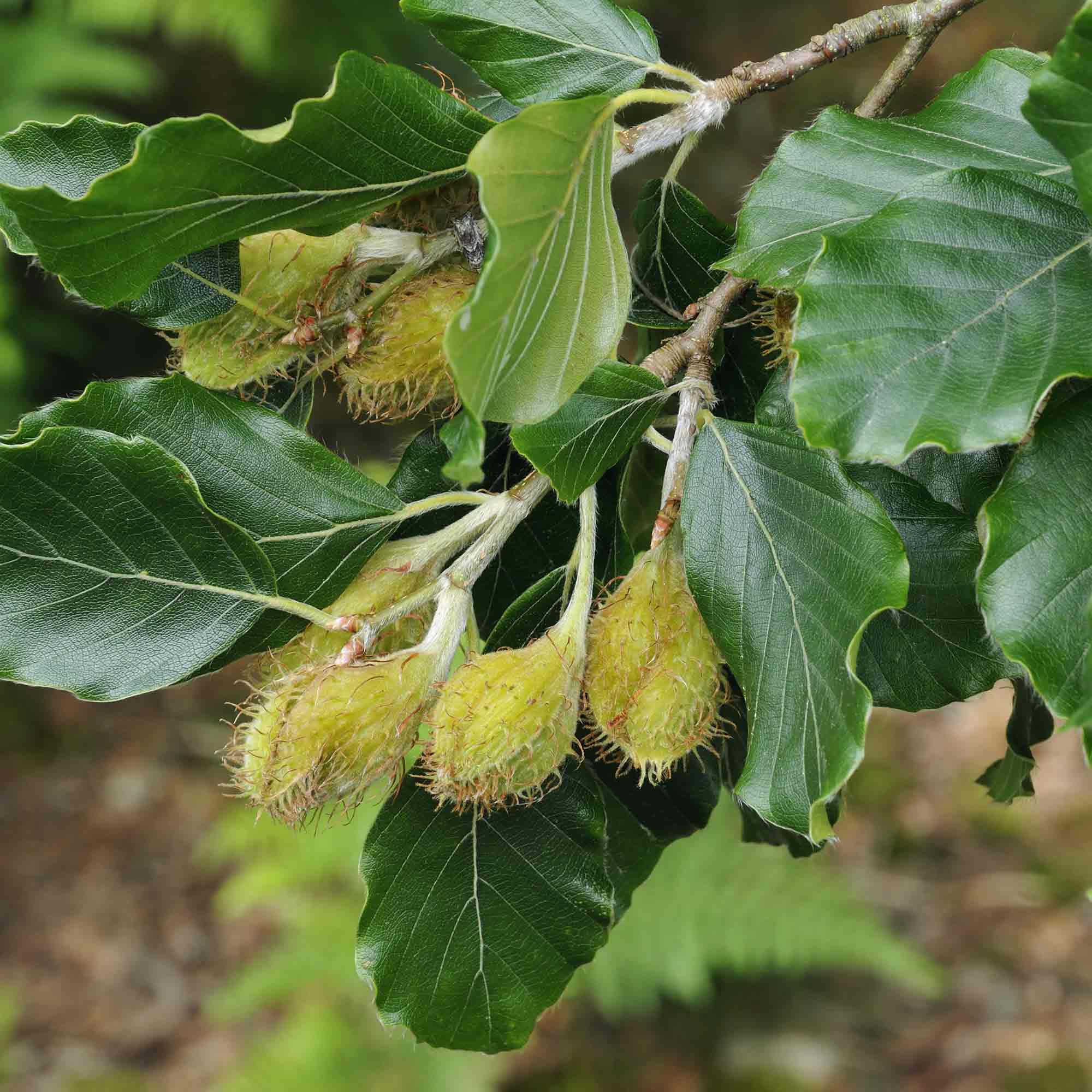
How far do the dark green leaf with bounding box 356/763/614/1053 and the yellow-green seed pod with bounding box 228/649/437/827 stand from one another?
0.08 metres

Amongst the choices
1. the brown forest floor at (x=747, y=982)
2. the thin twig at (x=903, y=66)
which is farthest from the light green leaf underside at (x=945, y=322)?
the brown forest floor at (x=747, y=982)

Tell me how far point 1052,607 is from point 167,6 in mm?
3203

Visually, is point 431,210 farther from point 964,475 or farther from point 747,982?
point 747,982

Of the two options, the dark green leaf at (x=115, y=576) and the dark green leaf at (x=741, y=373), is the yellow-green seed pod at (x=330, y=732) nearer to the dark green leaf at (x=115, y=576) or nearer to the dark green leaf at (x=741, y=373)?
the dark green leaf at (x=115, y=576)

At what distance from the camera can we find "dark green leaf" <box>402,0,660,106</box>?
2.29 ft

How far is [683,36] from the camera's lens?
3451 millimetres

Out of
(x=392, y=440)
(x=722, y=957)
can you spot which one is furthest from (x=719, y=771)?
(x=392, y=440)

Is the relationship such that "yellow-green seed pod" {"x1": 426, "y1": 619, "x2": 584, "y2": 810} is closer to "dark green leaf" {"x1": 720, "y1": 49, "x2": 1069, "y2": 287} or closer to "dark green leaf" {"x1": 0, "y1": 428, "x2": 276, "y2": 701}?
"dark green leaf" {"x1": 0, "y1": 428, "x2": 276, "y2": 701}

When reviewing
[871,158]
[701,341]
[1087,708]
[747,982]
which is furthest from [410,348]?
[747,982]

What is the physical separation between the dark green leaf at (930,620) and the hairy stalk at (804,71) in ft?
0.79

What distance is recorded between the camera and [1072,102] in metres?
0.47

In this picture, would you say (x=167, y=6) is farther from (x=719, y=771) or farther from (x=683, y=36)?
(x=719, y=771)

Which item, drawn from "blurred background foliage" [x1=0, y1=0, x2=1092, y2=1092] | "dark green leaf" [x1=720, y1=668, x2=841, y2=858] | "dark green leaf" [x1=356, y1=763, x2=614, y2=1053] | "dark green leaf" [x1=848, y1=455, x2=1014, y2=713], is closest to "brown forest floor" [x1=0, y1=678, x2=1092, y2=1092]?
"blurred background foliage" [x1=0, y1=0, x2=1092, y2=1092]

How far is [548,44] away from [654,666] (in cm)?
40
